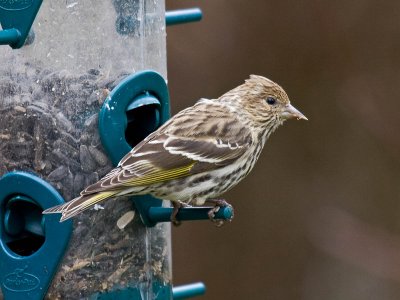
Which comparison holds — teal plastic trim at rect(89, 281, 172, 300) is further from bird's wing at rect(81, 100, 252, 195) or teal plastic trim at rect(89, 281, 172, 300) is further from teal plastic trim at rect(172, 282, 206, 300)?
bird's wing at rect(81, 100, 252, 195)

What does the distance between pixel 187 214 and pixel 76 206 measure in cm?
74

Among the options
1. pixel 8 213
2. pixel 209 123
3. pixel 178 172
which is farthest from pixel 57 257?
pixel 209 123

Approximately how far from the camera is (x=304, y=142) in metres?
13.5

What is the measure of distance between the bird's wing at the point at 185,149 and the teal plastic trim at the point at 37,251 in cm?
33

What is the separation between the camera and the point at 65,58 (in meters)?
7.18

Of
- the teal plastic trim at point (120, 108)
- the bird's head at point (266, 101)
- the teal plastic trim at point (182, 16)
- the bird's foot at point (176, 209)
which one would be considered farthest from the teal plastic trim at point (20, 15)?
the bird's head at point (266, 101)

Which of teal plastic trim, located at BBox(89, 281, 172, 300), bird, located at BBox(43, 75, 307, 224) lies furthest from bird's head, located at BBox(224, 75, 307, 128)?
teal plastic trim, located at BBox(89, 281, 172, 300)

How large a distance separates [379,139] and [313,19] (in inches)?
57.7

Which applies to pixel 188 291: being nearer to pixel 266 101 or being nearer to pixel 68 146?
pixel 68 146

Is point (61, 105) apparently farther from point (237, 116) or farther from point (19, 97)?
point (237, 116)

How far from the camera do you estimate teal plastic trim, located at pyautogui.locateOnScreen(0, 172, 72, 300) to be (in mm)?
7059

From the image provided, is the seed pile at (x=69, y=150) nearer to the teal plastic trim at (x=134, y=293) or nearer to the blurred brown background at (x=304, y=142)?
the teal plastic trim at (x=134, y=293)

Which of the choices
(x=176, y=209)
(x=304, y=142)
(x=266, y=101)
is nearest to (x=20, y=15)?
(x=176, y=209)

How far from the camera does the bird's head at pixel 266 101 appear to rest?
8.29m
